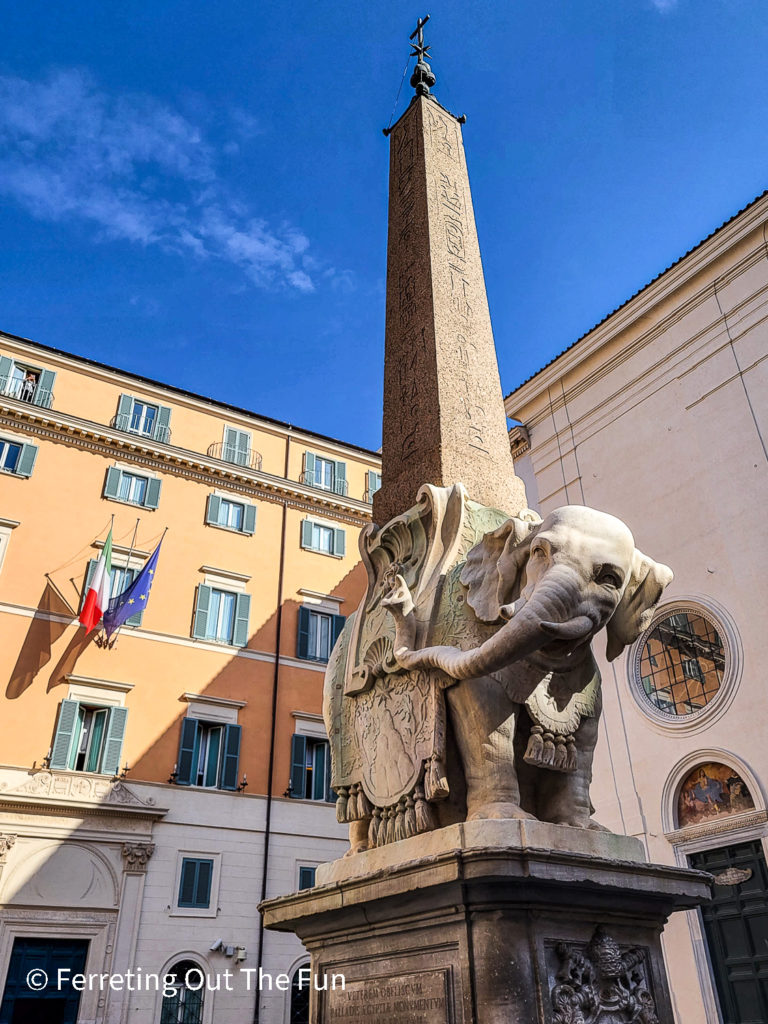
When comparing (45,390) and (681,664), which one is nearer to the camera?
(681,664)

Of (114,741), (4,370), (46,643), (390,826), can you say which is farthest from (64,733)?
(390,826)

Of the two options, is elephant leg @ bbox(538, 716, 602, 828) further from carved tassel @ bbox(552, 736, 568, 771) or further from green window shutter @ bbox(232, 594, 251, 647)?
green window shutter @ bbox(232, 594, 251, 647)

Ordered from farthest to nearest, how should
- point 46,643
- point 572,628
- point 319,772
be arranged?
point 319,772, point 46,643, point 572,628

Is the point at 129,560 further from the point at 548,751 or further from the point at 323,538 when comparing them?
the point at 548,751

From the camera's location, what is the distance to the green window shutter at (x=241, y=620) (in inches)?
733

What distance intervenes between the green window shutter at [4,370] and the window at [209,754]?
829 cm

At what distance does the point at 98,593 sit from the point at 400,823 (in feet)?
45.9

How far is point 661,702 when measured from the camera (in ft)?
42.9

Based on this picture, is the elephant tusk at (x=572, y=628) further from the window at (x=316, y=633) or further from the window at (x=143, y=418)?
the window at (x=143, y=418)

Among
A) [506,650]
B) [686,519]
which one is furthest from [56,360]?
[506,650]

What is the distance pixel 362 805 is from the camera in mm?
3938

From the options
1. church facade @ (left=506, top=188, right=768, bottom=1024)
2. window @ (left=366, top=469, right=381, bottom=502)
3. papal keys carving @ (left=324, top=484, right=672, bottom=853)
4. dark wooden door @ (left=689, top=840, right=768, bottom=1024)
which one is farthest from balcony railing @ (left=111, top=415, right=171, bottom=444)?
papal keys carving @ (left=324, top=484, right=672, bottom=853)

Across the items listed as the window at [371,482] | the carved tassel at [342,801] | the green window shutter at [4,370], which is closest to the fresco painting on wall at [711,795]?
the carved tassel at [342,801]

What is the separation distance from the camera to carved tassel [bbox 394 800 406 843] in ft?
11.8
